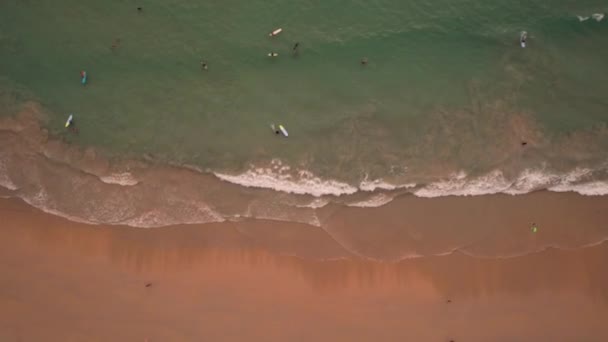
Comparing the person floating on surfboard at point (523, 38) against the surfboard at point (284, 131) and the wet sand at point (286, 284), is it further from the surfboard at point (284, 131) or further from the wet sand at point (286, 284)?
the surfboard at point (284, 131)

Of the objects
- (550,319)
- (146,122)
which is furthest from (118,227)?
(550,319)

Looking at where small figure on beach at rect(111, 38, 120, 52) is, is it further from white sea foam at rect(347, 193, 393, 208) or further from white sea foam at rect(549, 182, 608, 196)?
white sea foam at rect(549, 182, 608, 196)

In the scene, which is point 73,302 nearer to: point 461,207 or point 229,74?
point 229,74

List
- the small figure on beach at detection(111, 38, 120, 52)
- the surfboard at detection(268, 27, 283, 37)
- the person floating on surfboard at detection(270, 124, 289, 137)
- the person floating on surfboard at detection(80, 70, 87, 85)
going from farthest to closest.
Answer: the surfboard at detection(268, 27, 283, 37)
the small figure on beach at detection(111, 38, 120, 52)
the person floating on surfboard at detection(80, 70, 87, 85)
the person floating on surfboard at detection(270, 124, 289, 137)

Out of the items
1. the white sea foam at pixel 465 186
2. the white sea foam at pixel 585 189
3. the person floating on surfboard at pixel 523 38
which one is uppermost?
the person floating on surfboard at pixel 523 38

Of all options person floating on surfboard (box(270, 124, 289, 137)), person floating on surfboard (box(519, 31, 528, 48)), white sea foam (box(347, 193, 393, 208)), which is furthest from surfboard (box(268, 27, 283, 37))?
person floating on surfboard (box(519, 31, 528, 48))

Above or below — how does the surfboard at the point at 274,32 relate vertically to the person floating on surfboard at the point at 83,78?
above

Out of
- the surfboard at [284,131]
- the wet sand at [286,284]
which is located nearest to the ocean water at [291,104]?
the surfboard at [284,131]

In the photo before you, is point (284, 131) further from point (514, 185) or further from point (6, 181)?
point (6, 181)
